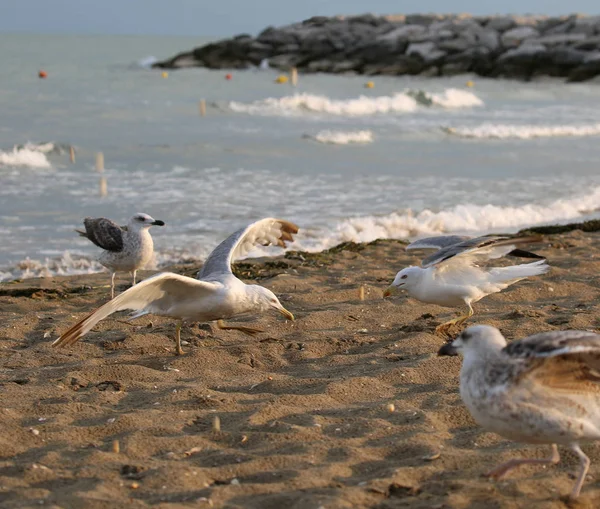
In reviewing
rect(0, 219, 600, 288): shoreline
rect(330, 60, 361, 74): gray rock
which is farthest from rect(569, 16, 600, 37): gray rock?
rect(0, 219, 600, 288): shoreline

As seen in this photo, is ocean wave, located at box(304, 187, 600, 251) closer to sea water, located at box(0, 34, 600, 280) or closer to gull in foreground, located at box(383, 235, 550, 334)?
sea water, located at box(0, 34, 600, 280)

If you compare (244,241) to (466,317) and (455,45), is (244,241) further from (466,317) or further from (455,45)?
(455,45)

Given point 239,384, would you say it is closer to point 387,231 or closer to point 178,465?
point 178,465

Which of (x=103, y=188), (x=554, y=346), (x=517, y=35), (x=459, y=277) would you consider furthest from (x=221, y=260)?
(x=517, y=35)

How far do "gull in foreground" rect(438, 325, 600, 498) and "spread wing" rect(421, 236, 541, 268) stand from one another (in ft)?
7.78

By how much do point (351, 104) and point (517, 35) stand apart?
2600 cm

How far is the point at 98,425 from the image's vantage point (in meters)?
4.93

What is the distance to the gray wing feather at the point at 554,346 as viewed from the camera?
382cm

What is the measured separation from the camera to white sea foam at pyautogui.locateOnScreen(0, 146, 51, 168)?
1783 cm

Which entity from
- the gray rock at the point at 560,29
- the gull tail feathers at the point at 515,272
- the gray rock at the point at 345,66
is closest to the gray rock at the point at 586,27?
the gray rock at the point at 560,29

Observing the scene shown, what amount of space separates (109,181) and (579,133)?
14042 millimetres

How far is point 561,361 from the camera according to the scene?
399cm

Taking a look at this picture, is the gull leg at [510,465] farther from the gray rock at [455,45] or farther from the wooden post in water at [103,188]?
the gray rock at [455,45]

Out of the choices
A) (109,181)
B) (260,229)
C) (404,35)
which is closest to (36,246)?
(260,229)
